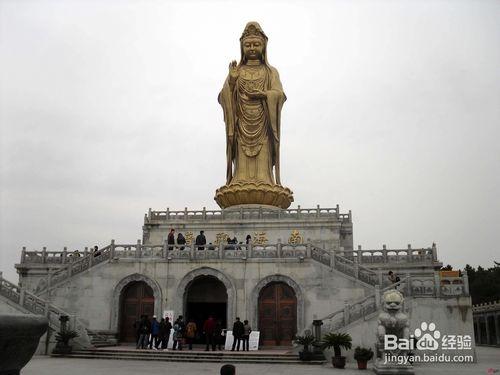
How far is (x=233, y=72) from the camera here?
35062 mm

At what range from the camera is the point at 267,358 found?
1809cm

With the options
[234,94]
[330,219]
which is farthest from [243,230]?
[234,94]

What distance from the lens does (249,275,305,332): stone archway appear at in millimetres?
22094

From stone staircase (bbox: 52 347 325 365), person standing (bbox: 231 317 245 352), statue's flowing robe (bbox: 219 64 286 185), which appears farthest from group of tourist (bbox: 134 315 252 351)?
statue's flowing robe (bbox: 219 64 286 185)

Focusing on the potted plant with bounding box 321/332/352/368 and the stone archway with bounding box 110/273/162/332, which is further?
the stone archway with bounding box 110/273/162/332

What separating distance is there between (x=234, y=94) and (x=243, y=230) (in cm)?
1002

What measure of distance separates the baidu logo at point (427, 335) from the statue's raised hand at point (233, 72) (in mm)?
21120

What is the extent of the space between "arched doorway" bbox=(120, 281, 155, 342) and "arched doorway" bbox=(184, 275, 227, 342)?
1.78 metres

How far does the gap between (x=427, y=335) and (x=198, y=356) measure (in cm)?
830

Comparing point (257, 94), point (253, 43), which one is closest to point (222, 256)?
point (257, 94)

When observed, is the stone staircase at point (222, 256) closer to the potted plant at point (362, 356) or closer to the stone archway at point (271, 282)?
the stone archway at point (271, 282)

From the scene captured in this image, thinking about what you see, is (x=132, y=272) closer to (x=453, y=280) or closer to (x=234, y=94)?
(x=453, y=280)

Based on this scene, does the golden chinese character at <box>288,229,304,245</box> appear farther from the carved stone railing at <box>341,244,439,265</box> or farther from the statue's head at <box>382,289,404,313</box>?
the statue's head at <box>382,289,404,313</box>

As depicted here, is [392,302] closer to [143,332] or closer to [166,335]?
[166,335]
